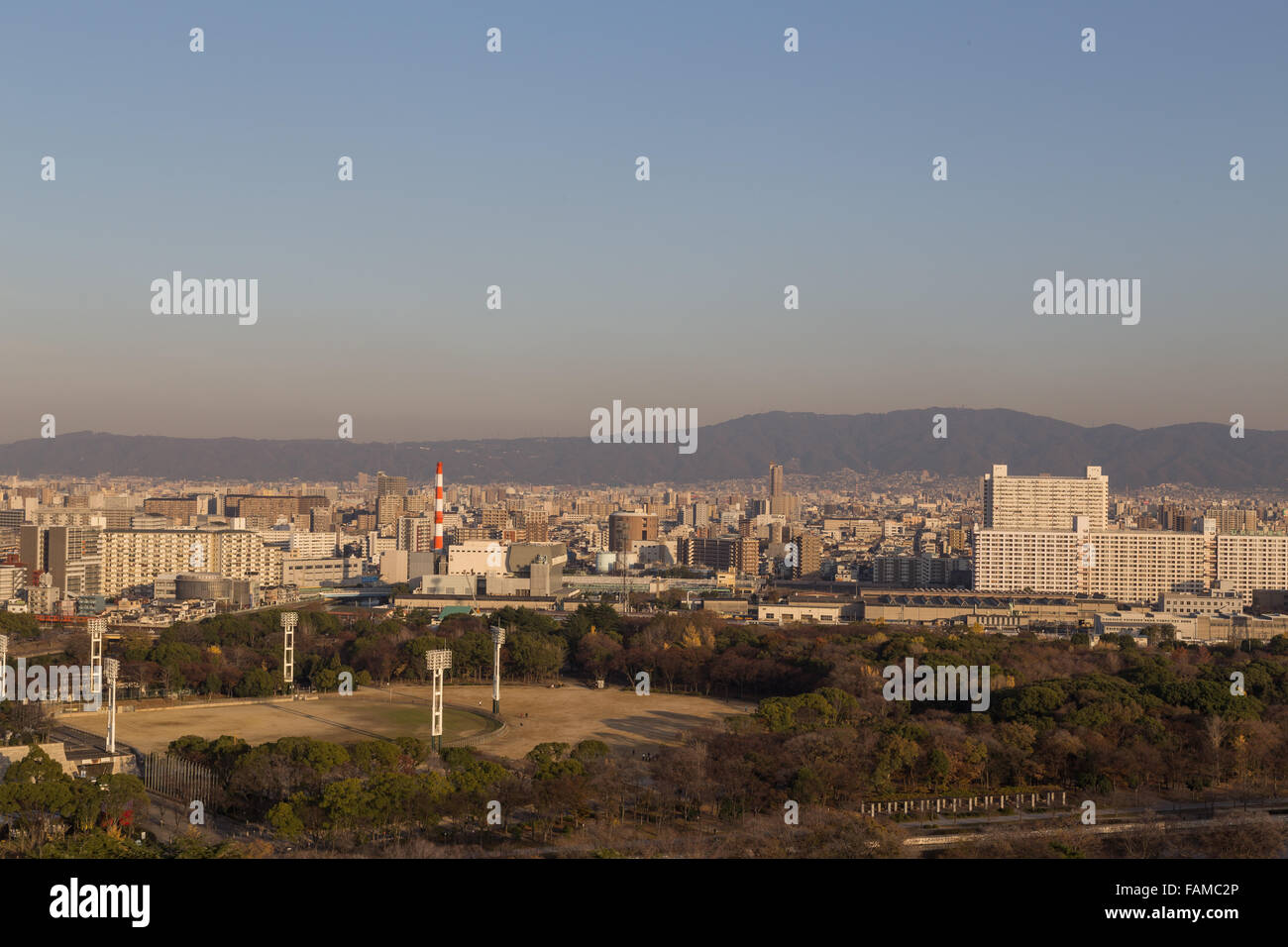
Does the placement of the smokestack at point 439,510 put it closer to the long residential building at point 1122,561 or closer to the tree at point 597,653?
the tree at point 597,653

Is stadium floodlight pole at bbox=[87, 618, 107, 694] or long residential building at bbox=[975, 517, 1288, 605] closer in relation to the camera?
stadium floodlight pole at bbox=[87, 618, 107, 694]

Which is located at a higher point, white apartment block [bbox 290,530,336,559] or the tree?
white apartment block [bbox 290,530,336,559]

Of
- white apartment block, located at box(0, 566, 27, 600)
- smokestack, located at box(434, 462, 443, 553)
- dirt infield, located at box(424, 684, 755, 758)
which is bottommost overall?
dirt infield, located at box(424, 684, 755, 758)

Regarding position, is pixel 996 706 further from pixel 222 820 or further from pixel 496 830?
pixel 222 820

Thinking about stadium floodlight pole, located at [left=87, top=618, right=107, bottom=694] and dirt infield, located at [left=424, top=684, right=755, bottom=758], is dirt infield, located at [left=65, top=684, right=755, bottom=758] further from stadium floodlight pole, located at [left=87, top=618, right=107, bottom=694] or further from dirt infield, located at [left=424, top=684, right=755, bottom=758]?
stadium floodlight pole, located at [left=87, top=618, right=107, bottom=694]

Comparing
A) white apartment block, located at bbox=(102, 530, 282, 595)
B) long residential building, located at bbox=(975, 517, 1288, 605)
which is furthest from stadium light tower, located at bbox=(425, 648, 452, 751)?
long residential building, located at bbox=(975, 517, 1288, 605)
